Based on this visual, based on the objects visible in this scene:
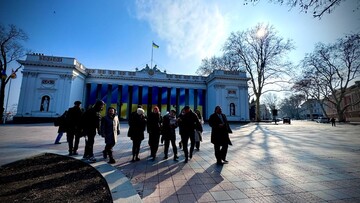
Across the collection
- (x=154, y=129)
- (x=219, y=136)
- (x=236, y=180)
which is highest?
(x=154, y=129)

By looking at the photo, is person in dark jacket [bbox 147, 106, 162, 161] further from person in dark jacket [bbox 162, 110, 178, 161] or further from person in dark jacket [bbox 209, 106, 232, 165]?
person in dark jacket [bbox 209, 106, 232, 165]

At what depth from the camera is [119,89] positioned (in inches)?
1268

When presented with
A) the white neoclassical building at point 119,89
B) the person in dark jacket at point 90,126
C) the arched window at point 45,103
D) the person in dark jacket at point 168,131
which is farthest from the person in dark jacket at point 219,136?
the arched window at point 45,103

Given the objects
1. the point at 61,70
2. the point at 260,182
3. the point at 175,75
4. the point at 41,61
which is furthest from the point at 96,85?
the point at 260,182

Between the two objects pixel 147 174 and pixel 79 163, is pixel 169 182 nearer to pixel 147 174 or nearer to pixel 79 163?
pixel 147 174

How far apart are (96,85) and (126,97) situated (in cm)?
612

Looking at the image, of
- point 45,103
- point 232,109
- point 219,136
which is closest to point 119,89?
point 45,103

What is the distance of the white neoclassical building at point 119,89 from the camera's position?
25000 mm

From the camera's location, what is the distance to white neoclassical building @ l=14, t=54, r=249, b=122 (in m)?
25.0

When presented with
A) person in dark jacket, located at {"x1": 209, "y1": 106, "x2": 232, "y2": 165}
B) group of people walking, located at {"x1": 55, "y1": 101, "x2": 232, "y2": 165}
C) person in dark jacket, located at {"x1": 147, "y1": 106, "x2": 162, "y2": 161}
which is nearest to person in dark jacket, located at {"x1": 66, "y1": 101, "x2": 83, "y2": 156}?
group of people walking, located at {"x1": 55, "y1": 101, "x2": 232, "y2": 165}

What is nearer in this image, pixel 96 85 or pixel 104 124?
pixel 104 124

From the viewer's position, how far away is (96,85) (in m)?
30.7

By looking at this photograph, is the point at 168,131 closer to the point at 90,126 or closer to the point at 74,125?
the point at 90,126

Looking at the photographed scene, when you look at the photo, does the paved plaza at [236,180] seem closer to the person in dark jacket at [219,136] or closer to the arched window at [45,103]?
the person in dark jacket at [219,136]
